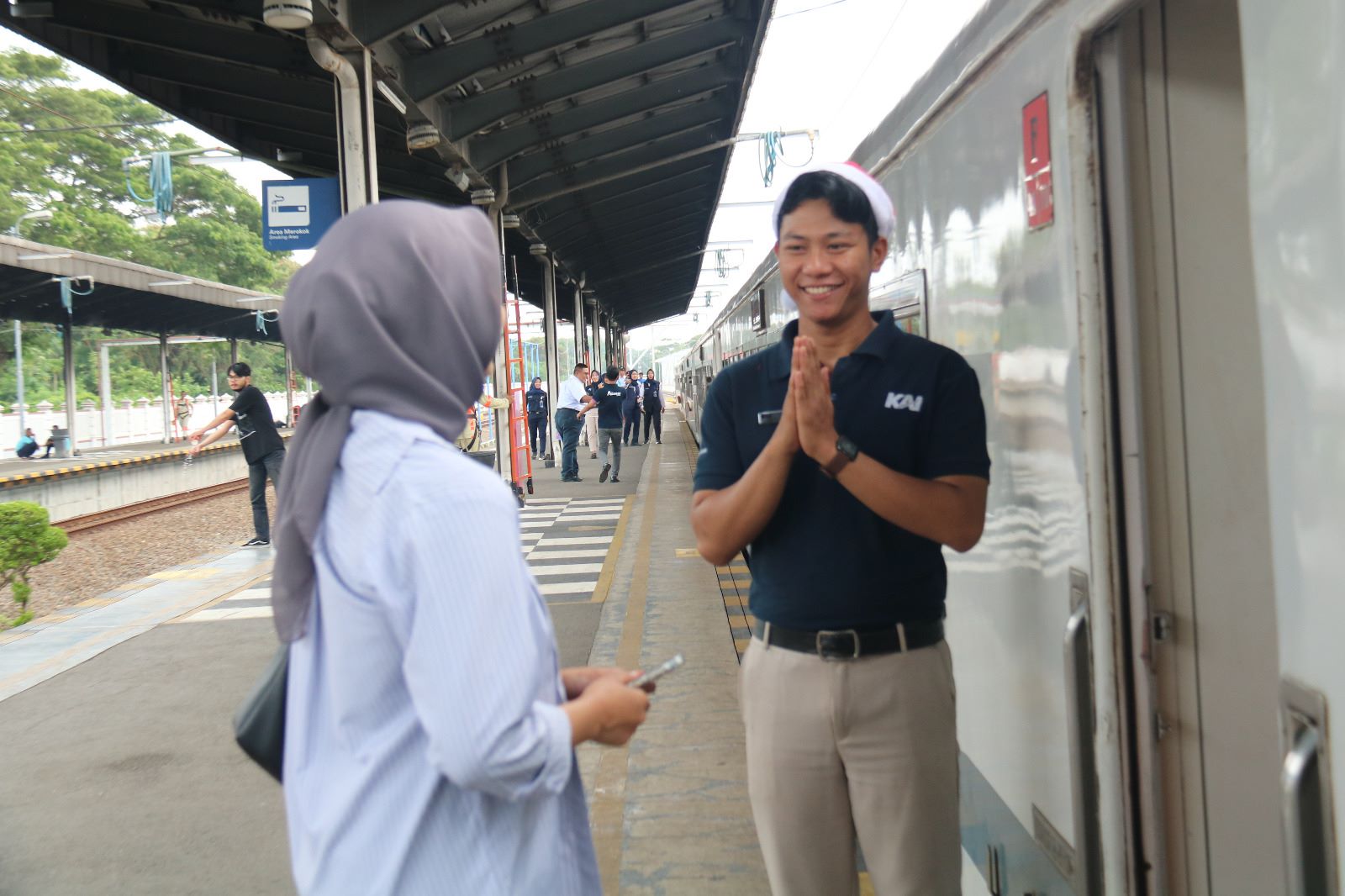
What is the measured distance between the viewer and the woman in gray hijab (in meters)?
1.38

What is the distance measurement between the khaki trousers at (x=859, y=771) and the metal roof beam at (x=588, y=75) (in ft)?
32.7

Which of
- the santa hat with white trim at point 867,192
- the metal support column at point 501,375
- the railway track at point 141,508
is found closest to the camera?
the santa hat with white trim at point 867,192

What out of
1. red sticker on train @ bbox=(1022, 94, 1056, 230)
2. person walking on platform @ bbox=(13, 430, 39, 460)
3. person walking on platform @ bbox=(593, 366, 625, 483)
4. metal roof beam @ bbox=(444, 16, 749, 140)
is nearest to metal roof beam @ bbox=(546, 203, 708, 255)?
person walking on platform @ bbox=(593, 366, 625, 483)

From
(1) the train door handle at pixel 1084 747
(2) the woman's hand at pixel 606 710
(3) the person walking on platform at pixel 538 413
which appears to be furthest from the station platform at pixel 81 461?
(1) the train door handle at pixel 1084 747

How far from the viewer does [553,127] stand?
13.1 m

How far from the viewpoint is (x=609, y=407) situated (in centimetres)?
1686

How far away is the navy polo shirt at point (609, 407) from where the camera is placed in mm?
16828

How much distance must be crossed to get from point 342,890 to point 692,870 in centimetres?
258

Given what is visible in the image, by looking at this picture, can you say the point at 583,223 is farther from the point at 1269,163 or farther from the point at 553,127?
the point at 1269,163

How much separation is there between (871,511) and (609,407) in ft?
48.6

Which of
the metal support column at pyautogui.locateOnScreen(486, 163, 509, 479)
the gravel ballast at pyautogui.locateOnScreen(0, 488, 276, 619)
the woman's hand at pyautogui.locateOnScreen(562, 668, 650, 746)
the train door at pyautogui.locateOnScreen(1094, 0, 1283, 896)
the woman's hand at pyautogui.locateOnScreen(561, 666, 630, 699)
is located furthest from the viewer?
the metal support column at pyautogui.locateOnScreen(486, 163, 509, 479)

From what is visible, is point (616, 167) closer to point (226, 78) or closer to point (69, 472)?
point (226, 78)

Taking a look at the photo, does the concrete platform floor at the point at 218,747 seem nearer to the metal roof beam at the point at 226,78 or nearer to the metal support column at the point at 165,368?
the metal roof beam at the point at 226,78

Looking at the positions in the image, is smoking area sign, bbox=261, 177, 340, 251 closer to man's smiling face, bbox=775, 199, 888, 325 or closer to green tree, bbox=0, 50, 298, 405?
man's smiling face, bbox=775, 199, 888, 325
